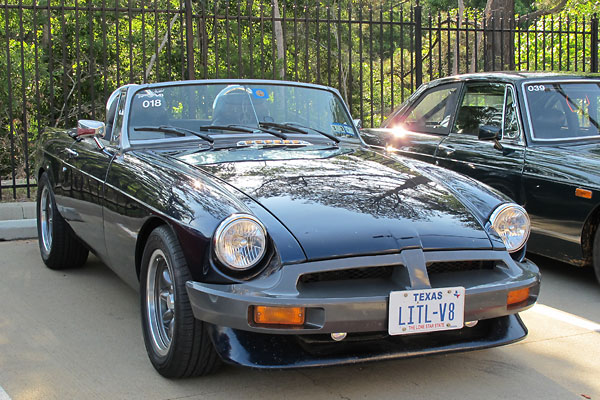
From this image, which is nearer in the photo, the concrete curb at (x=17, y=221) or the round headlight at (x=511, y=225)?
the round headlight at (x=511, y=225)

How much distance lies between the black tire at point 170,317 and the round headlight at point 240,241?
243mm

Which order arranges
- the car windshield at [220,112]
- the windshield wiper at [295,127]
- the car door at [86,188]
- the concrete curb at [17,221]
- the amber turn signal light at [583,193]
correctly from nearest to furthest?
the car door at [86,188] → the car windshield at [220,112] → the windshield wiper at [295,127] → the amber turn signal light at [583,193] → the concrete curb at [17,221]

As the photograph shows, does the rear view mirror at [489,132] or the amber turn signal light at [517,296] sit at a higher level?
the rear view mirror at [489,132]

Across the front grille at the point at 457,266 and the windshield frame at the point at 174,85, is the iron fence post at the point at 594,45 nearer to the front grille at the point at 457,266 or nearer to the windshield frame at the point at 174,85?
the windshield frame at the point at 174,85

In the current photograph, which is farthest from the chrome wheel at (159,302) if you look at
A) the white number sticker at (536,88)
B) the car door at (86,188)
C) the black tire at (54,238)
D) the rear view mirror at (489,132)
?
the white number sticker at (536,88)

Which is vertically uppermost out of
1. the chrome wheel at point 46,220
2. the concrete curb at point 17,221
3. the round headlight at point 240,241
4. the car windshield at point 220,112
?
the car windshield at point 220,112

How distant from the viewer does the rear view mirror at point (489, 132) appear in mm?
5578

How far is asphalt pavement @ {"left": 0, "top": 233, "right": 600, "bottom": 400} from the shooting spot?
3.19m

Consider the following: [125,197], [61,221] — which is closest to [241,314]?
[125,197]

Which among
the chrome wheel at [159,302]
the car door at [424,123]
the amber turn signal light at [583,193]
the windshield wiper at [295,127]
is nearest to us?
the chrome wheel at [159,302]

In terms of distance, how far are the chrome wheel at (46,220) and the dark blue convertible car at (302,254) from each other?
149 cm

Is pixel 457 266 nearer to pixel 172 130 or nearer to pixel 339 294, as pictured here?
pixel 339 294

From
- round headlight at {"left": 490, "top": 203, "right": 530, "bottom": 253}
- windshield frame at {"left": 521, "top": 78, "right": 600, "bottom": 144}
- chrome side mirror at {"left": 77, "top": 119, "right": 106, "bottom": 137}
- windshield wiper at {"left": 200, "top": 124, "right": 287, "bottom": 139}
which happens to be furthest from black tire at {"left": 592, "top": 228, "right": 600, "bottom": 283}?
chrome side mirror at {"left": 77, "top": 119, "right": 106, "bottom": 137}

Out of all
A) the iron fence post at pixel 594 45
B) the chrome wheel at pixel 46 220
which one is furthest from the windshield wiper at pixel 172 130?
the iron fence post at pixel 594 45
